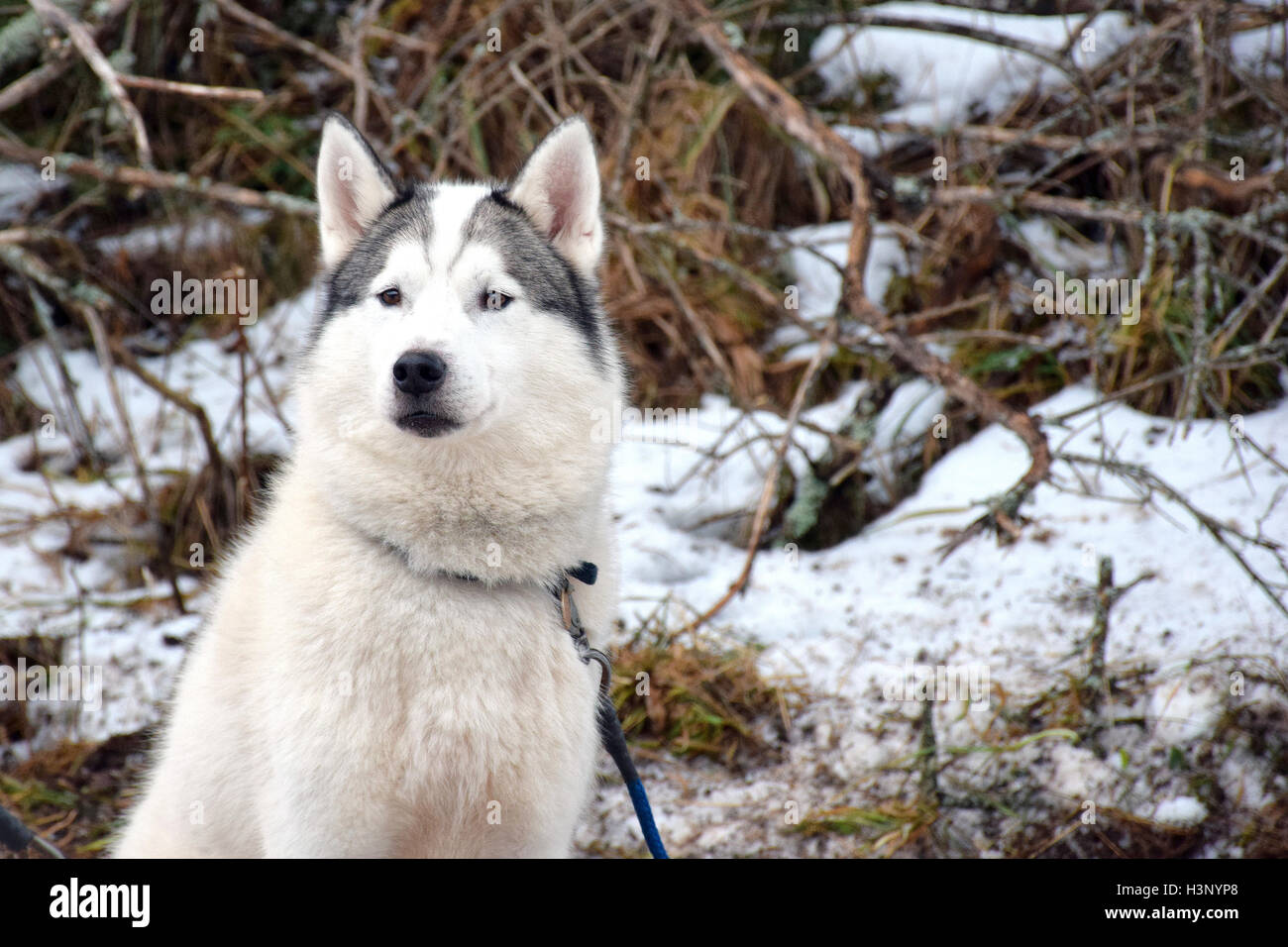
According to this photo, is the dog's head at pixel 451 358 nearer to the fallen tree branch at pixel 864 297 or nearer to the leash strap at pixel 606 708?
the leash strap at pixel 606 708

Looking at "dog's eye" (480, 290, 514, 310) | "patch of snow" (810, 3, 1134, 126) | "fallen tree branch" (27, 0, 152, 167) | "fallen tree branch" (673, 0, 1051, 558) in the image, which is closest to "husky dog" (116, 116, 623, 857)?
"dog's eye" (480, 290, 514, 310)

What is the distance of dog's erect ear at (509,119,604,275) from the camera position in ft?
9.54

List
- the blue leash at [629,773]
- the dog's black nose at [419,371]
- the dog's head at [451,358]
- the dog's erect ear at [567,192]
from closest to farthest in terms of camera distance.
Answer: the dog's black nose at [419,371] < the dog's head at [451,358] < the blue leash at [629,773] < the dog's erect ear at [567,192]

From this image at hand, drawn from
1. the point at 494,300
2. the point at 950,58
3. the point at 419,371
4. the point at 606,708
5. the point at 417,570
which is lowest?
the point at 606,708

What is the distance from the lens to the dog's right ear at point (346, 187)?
2.82 metres

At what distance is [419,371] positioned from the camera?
239 cm

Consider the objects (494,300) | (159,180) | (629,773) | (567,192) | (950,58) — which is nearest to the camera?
(494,300)

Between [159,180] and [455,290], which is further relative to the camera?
[159,180]

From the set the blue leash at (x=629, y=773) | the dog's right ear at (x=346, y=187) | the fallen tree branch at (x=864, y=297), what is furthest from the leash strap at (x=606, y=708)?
the fallen tree branch at (x=864, y=297)

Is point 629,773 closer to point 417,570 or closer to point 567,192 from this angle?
point 417,570

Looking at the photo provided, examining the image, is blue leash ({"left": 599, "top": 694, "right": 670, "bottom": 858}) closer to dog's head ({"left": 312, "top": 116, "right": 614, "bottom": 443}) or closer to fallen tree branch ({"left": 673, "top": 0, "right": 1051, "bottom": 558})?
dog's head ({"left": 312, "top": 116, "right": 614, "bottom": 443})

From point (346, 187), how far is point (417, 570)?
3.79ft

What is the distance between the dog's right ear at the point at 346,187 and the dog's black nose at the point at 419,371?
2.39 feet

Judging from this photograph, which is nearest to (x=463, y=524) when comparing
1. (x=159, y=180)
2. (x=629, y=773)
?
(x=629, y=773)
